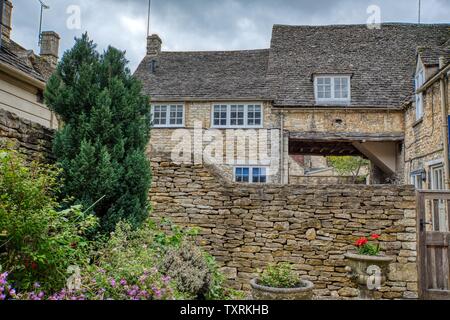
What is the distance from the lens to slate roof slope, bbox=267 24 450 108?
1464 cm

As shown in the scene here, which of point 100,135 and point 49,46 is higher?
point 49,46

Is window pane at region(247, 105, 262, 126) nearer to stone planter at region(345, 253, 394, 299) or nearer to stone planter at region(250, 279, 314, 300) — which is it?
stone planter at region(345, 253, 394, 299)

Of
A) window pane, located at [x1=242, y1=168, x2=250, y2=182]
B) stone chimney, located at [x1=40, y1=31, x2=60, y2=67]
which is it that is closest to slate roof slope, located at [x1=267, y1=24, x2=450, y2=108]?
window pane, located at [x1=242, y1=168, x2=250, y2=182]

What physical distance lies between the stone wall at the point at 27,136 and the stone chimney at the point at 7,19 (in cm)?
626

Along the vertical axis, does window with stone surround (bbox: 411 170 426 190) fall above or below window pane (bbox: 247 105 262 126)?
below

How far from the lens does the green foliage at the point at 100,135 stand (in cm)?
484

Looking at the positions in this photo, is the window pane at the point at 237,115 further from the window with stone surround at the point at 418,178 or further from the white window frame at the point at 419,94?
the window with stone surround at the point at 418,178

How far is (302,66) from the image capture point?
1622cm

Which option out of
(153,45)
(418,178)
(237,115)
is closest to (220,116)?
(237,115)

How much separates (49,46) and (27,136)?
10930mm

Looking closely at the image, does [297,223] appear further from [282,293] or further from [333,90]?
[333,90]

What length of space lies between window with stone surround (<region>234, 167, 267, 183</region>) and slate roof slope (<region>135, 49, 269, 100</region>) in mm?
3112
